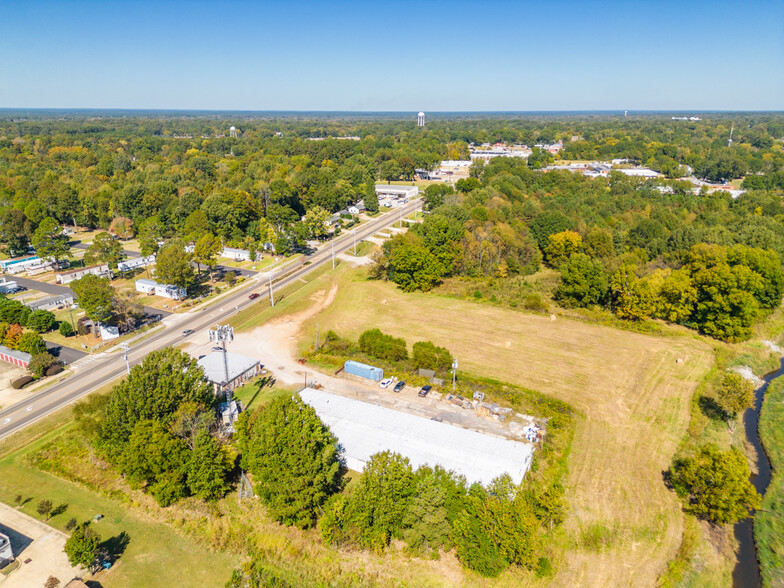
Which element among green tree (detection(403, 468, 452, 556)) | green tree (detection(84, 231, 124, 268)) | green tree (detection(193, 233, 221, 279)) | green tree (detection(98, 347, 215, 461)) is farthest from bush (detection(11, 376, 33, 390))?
green tree (detection(403, 468, 452, 556))

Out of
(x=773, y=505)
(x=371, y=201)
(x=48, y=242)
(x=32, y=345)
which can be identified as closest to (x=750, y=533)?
(x=773, y=505)

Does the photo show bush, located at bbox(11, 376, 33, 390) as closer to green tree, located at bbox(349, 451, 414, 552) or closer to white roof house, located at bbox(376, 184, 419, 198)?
green tree, located at bbox(349, 451, 414, 552)

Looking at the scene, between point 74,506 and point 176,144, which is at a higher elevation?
point 176,144

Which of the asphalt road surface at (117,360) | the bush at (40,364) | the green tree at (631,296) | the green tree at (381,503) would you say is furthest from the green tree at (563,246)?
the bush at (40,364)

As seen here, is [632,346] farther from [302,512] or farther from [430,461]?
[302,512]

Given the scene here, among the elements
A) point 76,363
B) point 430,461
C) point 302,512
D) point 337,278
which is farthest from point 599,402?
point 76,363

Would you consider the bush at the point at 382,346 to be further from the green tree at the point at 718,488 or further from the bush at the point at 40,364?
the bush at the point at 40,364
